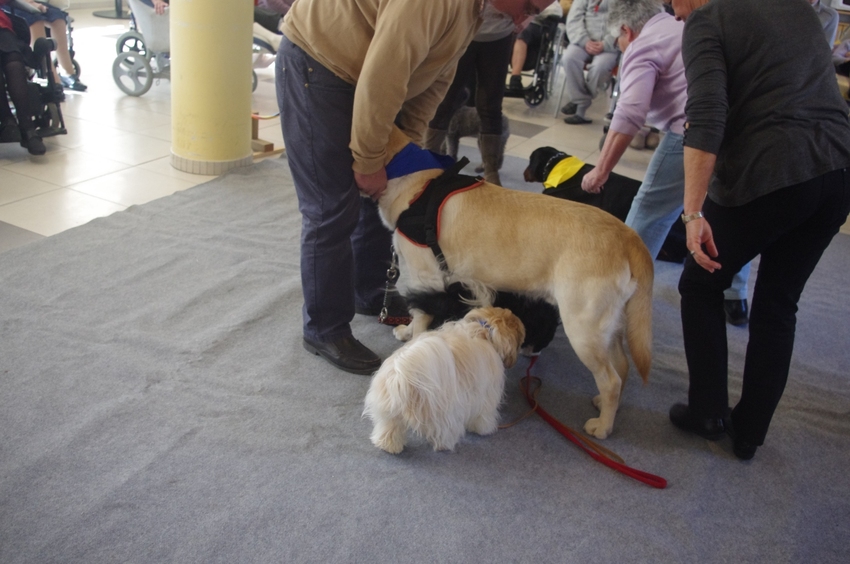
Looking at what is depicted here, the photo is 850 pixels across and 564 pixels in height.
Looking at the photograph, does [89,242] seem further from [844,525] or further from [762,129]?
[844,525]

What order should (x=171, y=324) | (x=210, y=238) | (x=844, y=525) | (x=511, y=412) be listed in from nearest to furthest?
(x=844, y=525) → (x=511, y=412) → (x=171, y=324) → (x=210, y=238)

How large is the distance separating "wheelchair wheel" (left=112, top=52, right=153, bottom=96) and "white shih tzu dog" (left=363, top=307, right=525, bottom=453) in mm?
4570

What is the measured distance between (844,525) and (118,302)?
2.57m

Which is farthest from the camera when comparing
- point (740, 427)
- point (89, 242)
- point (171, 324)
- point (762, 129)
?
point (89, 242)

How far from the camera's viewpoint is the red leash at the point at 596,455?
181 cm

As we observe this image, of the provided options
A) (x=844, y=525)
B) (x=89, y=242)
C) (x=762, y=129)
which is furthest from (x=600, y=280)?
(x=89, y=242)

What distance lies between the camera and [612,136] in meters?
2.38

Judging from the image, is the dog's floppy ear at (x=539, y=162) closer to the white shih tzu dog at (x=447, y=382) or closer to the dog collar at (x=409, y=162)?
the dog collar at (x=409, y=162)

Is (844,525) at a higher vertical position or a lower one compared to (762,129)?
lower

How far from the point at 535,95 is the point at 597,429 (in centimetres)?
561

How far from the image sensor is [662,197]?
2590 millimetres

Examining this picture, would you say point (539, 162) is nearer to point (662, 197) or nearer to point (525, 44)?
point (662, 197)

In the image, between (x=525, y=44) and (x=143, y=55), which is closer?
(x=143, y=55)

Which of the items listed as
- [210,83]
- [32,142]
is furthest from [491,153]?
[32,142]
